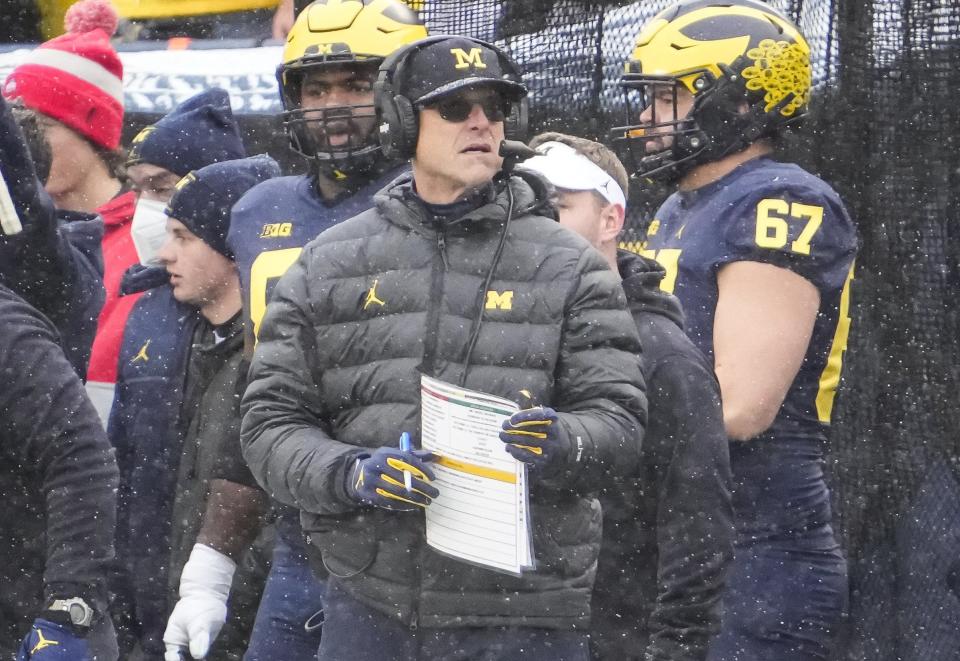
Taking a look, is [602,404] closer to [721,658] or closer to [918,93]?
[721,658]

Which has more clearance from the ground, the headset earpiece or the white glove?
the headset earpiece

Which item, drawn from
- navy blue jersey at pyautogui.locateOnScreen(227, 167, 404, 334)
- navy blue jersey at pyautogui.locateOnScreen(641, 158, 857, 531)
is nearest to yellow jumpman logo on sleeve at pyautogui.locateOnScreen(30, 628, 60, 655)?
navy blue jersey at pyautogui.locateOnScreen(227, 167, 404, 334)

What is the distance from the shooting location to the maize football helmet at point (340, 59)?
435 cm

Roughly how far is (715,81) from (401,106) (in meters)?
1.33

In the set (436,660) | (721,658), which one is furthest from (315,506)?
(721,658)

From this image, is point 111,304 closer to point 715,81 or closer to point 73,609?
point 73,609

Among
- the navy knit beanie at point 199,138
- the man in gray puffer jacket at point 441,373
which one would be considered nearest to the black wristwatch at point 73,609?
the man in gray puffer jacket at point 441,373

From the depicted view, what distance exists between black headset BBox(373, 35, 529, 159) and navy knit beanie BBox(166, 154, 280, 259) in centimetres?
132

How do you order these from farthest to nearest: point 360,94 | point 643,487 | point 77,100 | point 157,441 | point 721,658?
point 77,100, point 157,441, point 360,94, point 721,658, point 643,487

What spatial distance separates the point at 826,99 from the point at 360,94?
146 centimetres

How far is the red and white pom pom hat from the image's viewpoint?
5.84m

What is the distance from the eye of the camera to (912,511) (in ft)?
16.5

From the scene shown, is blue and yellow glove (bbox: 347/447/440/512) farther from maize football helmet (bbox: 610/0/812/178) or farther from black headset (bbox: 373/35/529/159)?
maize football helmet (bbox: 610/0/812/178)

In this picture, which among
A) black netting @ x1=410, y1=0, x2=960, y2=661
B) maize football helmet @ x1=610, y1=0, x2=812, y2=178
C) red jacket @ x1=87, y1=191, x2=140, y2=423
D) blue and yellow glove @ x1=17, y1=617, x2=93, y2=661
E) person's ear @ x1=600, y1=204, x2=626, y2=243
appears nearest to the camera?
blue and yellow glove @ x1=17, y1=617, x2=93, y2=661
